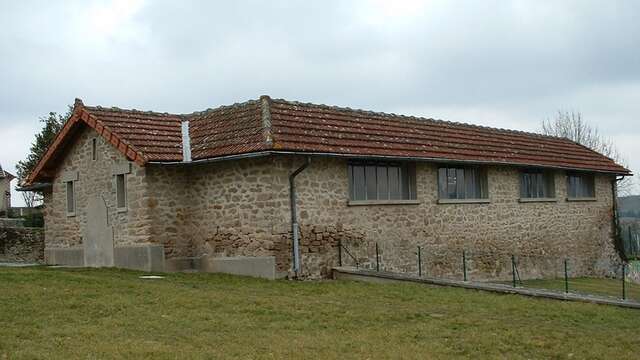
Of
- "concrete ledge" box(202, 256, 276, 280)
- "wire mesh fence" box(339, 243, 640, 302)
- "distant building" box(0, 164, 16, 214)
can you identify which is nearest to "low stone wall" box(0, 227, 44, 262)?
"concrete ledge" box(202, 256, 276, 280)

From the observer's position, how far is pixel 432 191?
21812mm

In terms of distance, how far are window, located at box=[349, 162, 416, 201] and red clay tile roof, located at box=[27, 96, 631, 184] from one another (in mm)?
602

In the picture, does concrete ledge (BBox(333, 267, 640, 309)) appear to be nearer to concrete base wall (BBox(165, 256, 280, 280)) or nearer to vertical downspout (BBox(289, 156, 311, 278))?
vertical downspout (BBox(289, 156, 311, 278))

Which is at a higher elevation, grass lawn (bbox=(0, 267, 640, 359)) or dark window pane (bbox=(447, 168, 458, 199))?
dark window pane (bbox=(447, 168, 458, 199))

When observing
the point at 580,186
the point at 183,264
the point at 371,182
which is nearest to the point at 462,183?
the point at 371,182

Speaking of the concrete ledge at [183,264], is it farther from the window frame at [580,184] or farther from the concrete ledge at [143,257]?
the window frame at [580,184]

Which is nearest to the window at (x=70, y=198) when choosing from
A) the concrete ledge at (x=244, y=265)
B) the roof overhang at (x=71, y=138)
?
the roof overhang at (x=71, y=138)

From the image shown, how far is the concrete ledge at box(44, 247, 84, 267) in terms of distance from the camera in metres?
22.3

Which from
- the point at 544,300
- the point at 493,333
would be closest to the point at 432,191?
the point at 544,300

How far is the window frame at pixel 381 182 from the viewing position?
65.5ft

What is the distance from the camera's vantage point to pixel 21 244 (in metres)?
32.8

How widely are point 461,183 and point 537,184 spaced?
15.1 feet

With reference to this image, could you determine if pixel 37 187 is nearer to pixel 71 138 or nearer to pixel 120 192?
pixel 71 138

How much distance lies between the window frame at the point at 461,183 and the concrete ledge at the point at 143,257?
329 inches
